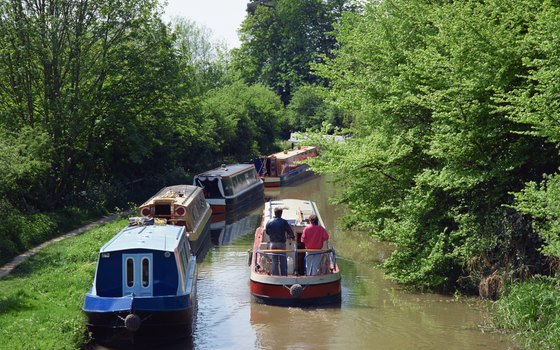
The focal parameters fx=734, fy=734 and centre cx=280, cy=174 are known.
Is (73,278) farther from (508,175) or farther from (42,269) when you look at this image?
(508,175)

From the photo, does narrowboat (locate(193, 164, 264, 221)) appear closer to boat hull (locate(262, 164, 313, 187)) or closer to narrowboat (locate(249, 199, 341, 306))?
boat hull (locate(262, 164, 313, 187))

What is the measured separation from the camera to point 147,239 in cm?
A: 1446

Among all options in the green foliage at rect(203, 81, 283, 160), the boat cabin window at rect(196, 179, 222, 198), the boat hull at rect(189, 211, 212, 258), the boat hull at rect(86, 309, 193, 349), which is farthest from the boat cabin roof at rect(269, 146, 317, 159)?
the boat hull at rect(86, 309, 193, 349)

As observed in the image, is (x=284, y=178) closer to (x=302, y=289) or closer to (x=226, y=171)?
(x=226, y=171)

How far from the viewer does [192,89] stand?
3023 cm

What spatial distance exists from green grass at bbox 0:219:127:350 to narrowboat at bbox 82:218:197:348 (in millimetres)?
434

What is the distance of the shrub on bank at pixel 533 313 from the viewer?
11.7 metres

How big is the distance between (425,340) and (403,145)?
455 cm

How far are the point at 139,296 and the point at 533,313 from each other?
6.82 meters

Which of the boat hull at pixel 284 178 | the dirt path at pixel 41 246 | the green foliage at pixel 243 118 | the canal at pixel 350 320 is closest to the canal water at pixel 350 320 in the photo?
the canal at pixel 350 320

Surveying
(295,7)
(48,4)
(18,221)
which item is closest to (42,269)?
(18,221)

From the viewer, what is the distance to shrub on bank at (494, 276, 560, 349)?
11689 mm

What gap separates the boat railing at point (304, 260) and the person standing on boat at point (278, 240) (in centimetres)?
2

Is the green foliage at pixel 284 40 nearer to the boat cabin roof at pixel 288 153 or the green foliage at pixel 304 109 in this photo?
the green foliage at pixel 304 109
